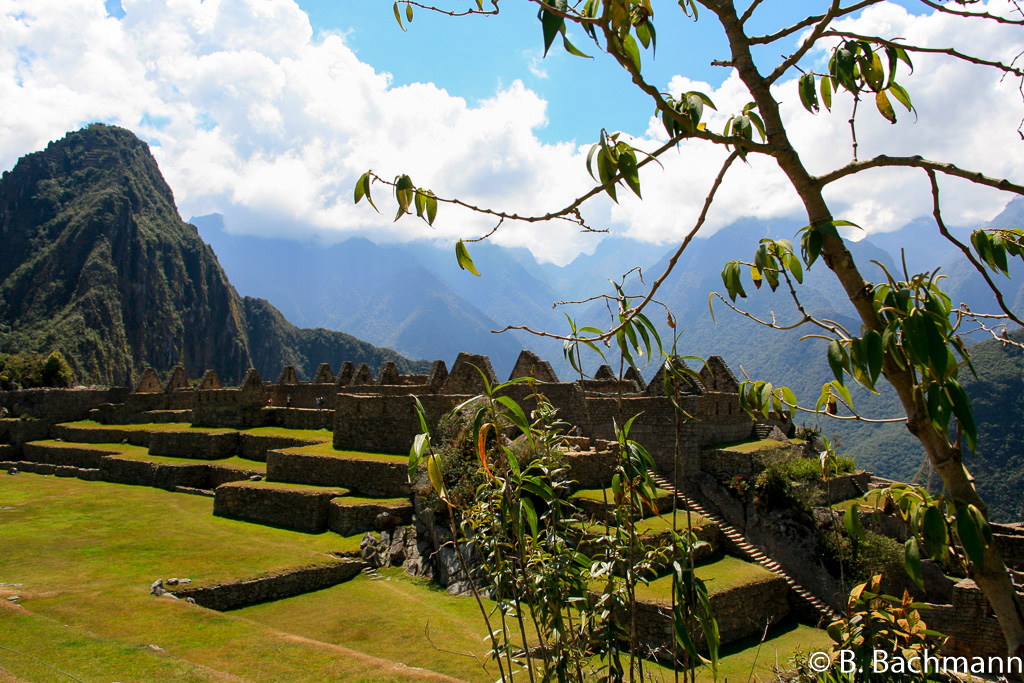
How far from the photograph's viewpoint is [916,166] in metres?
1.63

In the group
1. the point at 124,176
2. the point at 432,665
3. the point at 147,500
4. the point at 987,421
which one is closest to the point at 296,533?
the point at 147,500

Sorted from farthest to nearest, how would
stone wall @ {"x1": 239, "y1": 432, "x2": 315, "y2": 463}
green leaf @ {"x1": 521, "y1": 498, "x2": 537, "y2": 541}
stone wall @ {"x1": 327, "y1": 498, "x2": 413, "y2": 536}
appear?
1. stone wall @ {"x1": 239, "y1": 432, "x2": 315, "y2": 463}
2. stone wall @ {"x1": 327, "y1": 498, "x2": 413, "y2": 536}
3. green leaf @ {"x1": 521, "y1": 498, "x2": 537, "y2": 541}

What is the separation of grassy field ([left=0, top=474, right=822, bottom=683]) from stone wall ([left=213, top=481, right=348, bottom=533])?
16.4 inches

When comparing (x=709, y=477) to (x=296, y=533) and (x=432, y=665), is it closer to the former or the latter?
(x=432, y=665)

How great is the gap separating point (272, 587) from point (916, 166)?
456 inches

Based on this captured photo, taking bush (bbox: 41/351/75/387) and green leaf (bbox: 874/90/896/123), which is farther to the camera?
bush (bbox: 41/351/75/387)

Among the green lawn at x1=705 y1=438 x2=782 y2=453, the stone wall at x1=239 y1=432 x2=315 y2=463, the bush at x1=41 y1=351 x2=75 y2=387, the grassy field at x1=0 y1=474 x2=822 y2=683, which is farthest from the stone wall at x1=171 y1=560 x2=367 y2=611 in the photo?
the bush at x1=41 y1=351 x2=75 y2=387

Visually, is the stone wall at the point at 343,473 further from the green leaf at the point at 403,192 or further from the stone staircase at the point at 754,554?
the green leaf at the point at 403,192

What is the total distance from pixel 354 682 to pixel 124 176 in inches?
6284

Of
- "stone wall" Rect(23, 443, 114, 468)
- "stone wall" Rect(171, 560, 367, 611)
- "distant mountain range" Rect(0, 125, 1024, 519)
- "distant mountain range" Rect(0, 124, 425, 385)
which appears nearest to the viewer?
"stone wall" Rect(171, 560, 367, 611)

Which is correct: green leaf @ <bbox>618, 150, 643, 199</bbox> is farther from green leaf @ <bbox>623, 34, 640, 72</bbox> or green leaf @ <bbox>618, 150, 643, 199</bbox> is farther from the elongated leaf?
the elongated leaf

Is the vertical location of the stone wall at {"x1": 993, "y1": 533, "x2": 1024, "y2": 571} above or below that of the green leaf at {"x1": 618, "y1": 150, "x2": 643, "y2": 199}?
below

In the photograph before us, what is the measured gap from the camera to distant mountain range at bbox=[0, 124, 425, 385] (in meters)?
102

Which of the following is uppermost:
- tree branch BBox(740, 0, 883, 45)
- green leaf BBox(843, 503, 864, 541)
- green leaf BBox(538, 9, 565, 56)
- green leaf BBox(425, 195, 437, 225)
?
tree branch BBox(740, 0, 883, 45)
